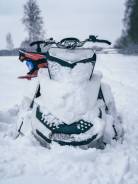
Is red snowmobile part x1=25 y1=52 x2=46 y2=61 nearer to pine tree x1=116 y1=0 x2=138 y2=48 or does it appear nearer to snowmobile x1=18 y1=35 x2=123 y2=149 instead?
snowmobile x1=18 y1=35 x2=123 y2=149

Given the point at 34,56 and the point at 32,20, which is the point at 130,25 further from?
the point at 34,56

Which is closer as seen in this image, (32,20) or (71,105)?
(71,105)

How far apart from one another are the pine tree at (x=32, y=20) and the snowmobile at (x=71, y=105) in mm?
55970

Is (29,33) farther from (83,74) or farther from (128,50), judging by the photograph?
(83,74)

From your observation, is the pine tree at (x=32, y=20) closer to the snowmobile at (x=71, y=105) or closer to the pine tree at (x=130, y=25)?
the pine tree at (x=130, y=25)

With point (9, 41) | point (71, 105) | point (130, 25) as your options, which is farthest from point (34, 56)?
point (9, 41)

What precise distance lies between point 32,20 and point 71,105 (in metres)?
56.6

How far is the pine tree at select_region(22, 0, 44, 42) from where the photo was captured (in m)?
59.8

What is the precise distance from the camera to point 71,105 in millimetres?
4422

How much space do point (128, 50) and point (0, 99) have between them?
86.9 ft

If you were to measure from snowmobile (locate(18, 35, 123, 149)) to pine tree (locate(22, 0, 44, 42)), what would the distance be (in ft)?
184

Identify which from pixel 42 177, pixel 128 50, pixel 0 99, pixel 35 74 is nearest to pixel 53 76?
pixel 35 74

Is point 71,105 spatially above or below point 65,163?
above

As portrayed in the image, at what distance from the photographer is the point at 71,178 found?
375 cm
